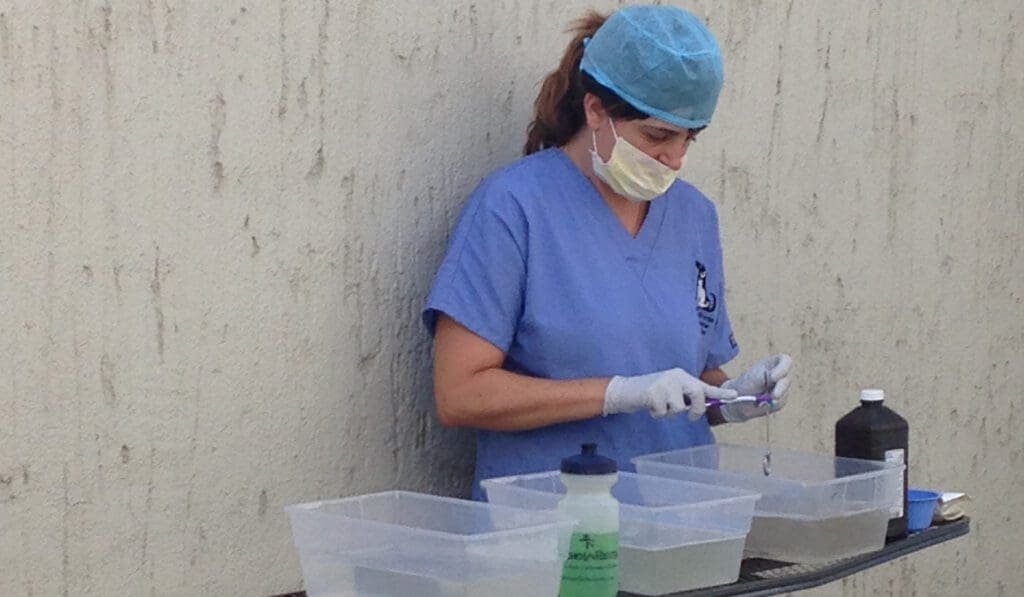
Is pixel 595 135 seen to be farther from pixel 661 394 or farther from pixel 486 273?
pixel 661 394

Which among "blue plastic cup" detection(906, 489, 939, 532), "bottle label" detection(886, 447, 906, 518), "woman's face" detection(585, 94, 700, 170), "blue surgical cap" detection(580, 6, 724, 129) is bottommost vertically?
"blue plastic cup" detection(906, 489, 939, 532)

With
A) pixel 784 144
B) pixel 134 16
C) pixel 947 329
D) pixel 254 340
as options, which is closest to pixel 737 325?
pixel 784 144

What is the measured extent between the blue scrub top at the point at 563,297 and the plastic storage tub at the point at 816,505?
0.17 metres

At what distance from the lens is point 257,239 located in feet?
8.91

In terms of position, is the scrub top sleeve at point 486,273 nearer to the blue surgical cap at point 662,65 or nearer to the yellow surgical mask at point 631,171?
the yellow surgical mask at point 631,171

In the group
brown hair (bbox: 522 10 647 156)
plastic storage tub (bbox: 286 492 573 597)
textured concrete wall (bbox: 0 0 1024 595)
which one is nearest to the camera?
plastic storage tub (bbox: 286 492 573 597)

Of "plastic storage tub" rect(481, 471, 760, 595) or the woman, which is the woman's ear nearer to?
the woman

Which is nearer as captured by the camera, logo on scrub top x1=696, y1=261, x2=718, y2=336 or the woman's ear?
the woman's ear

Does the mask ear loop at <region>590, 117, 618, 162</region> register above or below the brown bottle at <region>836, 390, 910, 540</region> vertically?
above

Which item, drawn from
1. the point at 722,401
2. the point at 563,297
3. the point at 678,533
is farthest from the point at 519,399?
the point at 678,533

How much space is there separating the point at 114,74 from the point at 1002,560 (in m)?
3.16

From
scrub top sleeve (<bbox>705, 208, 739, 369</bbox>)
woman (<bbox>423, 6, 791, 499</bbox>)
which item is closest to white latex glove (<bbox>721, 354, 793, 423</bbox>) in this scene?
woman (<bbox>423, 6, 791, 499</bbox>)

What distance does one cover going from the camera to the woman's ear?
2834 millimetres

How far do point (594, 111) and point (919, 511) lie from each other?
2.87 feet
